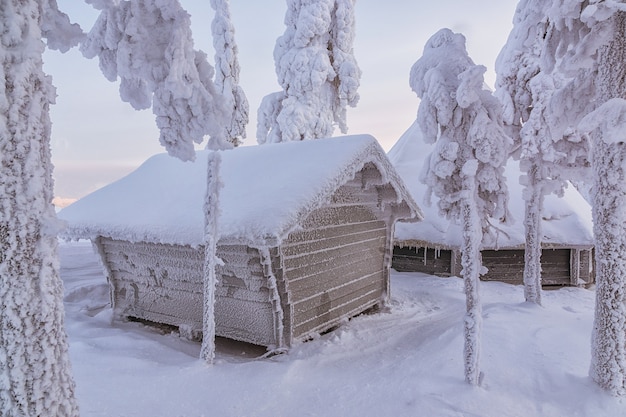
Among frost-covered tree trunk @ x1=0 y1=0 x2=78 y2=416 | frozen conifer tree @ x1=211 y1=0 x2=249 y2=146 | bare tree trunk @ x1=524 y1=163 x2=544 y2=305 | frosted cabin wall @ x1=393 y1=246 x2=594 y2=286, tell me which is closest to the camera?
frost-covered tree trunk @ x1=0 y1=0 x2=78 y2=416

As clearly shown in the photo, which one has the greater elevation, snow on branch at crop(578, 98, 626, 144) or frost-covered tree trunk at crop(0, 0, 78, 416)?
snow on branch at crop(578, 98, 626, 144)

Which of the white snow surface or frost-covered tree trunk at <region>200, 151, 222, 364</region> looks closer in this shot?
frost-covered tree trunk at <region>200, 151, 222, 364</region>

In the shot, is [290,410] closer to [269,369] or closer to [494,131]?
[269,369]

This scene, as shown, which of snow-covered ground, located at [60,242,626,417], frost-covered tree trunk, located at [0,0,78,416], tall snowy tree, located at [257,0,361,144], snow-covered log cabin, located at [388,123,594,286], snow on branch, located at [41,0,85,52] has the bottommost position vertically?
snow-covered ground, located at [60,242,626,417]

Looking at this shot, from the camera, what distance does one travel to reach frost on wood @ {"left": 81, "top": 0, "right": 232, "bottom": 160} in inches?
125

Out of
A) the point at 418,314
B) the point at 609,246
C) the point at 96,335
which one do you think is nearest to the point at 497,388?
the point at 609,246

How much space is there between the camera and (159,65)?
338 centimetres

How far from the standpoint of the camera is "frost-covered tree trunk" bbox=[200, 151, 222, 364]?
216 inches

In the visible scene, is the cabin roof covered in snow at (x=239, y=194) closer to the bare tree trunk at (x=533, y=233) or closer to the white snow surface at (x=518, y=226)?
the bare tree trunk at (x=533, y=233)

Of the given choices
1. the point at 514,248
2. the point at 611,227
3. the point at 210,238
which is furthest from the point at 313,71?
the point at 611,227

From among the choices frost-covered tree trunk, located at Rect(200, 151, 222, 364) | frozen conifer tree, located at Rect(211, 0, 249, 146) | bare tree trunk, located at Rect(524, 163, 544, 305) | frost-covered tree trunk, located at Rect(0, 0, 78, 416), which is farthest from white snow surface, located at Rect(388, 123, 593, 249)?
frost-covered tree trunk, located at Rect(0, 0, 78, 416)

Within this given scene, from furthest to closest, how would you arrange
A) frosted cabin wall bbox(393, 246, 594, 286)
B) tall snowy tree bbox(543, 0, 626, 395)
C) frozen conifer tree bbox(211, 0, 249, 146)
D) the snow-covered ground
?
frozen conifer tree bbox(211, 0, 249, 146), frosted cabin wall bbox(393, 246, 594, 286), tall snowy tree bbox(543, 0, 626, 395), the snow-covered ground

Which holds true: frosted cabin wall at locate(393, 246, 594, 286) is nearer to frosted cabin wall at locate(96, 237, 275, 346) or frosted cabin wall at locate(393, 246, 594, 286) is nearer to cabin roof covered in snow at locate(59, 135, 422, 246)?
cabin roof covered in snow at locate(59, 135, 422, 246)

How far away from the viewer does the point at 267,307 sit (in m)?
6.53
